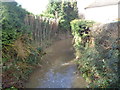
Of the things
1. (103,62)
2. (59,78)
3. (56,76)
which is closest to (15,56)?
(56,76)

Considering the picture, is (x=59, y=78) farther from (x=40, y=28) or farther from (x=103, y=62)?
(x=40, y=28)

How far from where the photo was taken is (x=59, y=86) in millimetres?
5676

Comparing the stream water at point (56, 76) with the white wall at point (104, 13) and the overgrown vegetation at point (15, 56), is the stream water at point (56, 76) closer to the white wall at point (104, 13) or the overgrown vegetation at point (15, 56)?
the overgrown vegetation at point (15, 56)

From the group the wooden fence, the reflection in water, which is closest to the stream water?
the reflection in water

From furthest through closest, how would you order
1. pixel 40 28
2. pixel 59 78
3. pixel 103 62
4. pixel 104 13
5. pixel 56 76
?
pixel 104 13 → pixel 40 28 → pixel 56 76 → pixel 59 78 → pixel 103 62

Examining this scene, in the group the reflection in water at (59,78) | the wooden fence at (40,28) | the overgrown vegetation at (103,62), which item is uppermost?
the wooden fence at (40,28)

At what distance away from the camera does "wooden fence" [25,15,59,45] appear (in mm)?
11434

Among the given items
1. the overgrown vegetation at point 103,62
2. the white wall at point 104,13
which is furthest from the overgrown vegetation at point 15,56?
the white wall at point 104,13

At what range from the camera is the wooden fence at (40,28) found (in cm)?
1143

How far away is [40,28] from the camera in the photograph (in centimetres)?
1245

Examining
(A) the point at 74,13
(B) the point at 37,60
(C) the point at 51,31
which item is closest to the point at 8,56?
(B) the point at 37,60

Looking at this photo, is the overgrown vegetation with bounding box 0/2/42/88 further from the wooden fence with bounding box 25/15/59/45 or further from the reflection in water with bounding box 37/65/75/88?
the wooden fence with bounding box 25/15/59/45

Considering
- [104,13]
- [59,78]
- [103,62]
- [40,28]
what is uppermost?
[104,13]

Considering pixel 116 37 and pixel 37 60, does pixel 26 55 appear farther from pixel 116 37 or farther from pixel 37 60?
pixel 116 37
